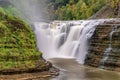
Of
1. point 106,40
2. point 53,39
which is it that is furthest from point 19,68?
point 53,39

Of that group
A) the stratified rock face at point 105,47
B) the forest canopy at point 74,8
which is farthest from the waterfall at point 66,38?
the forest canopy at point 74,8

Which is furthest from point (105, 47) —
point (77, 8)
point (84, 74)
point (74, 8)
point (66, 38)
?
point (74, 8)

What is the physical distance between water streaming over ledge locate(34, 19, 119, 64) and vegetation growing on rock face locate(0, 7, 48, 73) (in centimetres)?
922

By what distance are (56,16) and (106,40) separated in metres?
52.8

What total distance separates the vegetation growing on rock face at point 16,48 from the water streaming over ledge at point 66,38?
9220 millimetres

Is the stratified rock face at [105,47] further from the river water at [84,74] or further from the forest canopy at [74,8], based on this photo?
the forest canopy at [74,8]

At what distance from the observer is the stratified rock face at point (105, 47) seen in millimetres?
28595

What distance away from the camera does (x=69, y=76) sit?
2381 centimetres

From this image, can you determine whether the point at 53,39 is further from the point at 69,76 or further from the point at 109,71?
the point at 69,76

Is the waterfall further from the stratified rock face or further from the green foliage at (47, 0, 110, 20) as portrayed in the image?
the green foliage at (47, 0, 110, 20)

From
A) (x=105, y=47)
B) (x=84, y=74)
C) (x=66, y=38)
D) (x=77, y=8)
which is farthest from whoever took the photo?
(x=77, y=8)

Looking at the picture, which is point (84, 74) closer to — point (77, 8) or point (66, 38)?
point (66, 38)

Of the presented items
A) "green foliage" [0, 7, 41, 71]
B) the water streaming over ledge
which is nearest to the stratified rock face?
the water streaming over ledge

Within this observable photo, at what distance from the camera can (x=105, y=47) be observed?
30547 millimetres
